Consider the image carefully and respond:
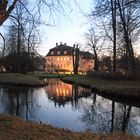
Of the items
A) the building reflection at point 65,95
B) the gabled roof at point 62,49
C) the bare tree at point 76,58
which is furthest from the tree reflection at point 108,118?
the gabled roof at point 62,49

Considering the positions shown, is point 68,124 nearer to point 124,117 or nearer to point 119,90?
point 124,117

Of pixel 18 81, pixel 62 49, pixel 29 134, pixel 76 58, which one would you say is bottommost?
pixel 29 134

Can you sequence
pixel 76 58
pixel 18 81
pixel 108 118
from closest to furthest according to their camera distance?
pixel 108 118 → pixel 18 81 → pixel 76 58

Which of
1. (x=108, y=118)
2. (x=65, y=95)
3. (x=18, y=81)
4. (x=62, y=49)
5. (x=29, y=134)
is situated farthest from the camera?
(x=62, y=49)

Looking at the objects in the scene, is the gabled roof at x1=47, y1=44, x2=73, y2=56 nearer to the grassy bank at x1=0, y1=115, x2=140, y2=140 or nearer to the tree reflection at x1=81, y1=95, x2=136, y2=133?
the tree reflection at x1=81, y1=95, x2=136, y2=133

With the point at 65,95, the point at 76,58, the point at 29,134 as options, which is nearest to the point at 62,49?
the point at 76,58

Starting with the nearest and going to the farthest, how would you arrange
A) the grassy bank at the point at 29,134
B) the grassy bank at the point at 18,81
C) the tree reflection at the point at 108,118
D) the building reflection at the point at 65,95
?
the grassy bank at the point at 29,134, the tree reflection at the point at 108,118, the building reflection at the point at 65,95, the grassy bank at the point at 18,81

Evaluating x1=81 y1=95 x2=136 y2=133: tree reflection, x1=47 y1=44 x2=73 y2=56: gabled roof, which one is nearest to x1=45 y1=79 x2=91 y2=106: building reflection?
x1=81 y1=95 x2=136 y2=133: tree reflection

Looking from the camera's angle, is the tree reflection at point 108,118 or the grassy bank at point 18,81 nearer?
the tree reflection at point 108,118

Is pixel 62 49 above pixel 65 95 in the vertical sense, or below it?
above

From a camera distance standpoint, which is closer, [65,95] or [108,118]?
[108,118]

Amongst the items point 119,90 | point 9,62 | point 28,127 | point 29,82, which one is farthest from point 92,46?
point 28,127

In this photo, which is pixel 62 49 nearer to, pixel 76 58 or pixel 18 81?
pixel 76 58

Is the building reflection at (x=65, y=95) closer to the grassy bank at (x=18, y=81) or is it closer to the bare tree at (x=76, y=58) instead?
the grassy bank at (x=18, y=81)
